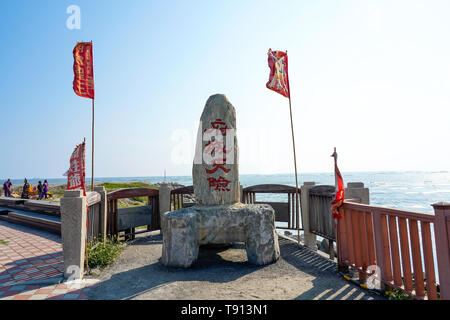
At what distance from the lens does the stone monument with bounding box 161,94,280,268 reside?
200 inches

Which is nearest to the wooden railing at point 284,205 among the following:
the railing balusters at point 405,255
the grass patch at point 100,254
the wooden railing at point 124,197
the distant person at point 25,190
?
the wooden railing at point 124,197

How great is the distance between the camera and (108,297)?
378 centimetres

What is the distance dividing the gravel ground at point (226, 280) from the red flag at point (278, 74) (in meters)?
4.48

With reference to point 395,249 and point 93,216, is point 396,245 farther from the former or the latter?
point 93,216

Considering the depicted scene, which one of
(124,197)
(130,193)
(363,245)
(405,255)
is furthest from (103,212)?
(405,255)

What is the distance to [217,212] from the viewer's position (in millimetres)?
5383

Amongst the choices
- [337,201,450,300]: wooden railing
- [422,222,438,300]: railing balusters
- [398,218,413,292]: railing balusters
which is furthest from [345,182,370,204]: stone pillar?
[422,222,438,300]: railing balusters

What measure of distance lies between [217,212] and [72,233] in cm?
268

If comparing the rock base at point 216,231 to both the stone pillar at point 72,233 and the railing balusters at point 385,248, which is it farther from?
the railing balusters at point 385,248

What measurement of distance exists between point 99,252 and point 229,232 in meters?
2.76

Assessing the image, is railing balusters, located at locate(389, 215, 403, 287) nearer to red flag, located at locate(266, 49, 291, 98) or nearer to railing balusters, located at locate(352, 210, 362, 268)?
railing balusters, located at locate(352, 210, 362, 268)

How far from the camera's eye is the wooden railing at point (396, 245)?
9.36 ft
